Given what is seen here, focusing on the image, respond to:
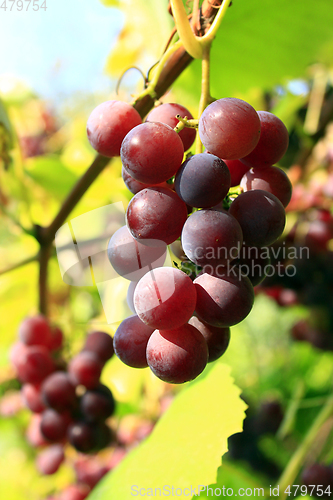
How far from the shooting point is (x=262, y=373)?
2.04 m

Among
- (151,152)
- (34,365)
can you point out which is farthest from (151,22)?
(34,365)

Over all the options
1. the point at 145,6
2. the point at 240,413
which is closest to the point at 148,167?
the point at 240,413

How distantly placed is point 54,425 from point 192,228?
26.7 inches

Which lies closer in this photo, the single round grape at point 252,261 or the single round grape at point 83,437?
the single round grape at point 252,261

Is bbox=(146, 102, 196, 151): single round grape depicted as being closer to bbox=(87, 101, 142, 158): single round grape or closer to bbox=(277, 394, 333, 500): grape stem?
bbox=(87, 101, 142, 158): single round grape

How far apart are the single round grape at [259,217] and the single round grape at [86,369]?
535 millimetres

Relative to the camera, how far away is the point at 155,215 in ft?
1.31

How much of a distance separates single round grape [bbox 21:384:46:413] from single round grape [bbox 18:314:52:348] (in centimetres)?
10

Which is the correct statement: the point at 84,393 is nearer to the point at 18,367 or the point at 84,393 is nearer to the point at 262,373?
the point at 18,367

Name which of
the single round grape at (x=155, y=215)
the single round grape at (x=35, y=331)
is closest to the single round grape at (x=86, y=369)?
the single round grape at (x=35, y=331)

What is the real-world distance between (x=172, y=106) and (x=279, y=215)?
192 millimetres

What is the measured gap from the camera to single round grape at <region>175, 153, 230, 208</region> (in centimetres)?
39

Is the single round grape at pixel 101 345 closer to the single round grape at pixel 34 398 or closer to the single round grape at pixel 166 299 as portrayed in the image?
the single round grape at pixel 34 398

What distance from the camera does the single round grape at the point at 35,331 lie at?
0.91 meters
